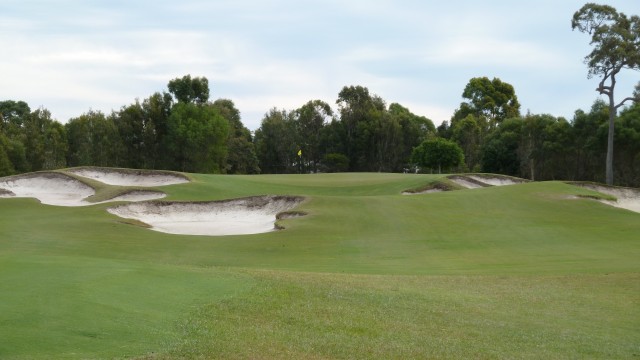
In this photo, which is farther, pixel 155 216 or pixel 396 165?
pixel 396 165

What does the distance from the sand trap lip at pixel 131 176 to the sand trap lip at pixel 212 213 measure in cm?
1106

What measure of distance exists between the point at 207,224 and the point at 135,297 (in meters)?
22.8

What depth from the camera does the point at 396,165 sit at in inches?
4151

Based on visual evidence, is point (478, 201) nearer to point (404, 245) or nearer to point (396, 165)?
point (404, 245)

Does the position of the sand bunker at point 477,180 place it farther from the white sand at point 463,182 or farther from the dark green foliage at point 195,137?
the dark green foliage at point 195,137

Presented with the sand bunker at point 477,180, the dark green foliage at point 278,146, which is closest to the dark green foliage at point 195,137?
the dark green foliage at point 278,146

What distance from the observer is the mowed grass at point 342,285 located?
8898 mm

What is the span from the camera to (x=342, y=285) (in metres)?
15.4

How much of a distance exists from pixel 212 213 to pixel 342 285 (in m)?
20.8

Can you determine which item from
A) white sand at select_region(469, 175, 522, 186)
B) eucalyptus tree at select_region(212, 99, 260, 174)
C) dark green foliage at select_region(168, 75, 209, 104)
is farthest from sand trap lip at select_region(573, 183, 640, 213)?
eucalyptus tree at select_region(212, 99, 260, 174)

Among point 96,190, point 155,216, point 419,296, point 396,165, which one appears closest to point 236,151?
point 396,165

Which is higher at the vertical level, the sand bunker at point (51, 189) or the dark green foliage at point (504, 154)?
the dark green foliage at point (504, 154)

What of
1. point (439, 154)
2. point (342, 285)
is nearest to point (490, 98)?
point (439, 154)

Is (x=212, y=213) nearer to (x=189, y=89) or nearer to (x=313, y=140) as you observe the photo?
(x=189, y=89)
